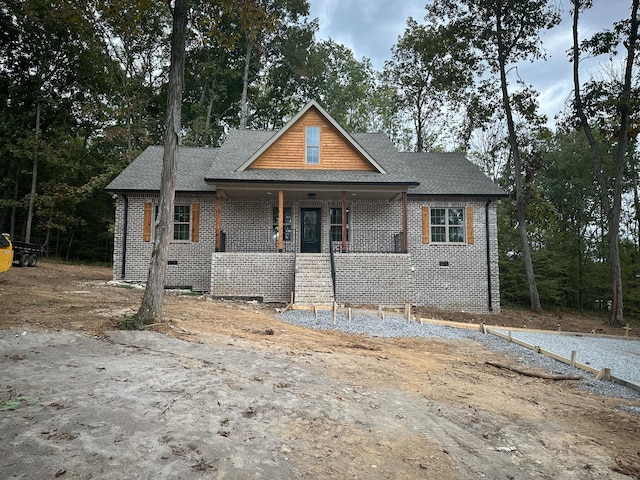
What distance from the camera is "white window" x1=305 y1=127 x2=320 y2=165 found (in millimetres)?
14914

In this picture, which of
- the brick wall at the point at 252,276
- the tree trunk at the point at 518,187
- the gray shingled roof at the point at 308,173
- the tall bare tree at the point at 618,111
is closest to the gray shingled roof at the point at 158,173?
the gray shingled roof at the point at 308,173

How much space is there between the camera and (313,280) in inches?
503

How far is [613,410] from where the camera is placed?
14.9 feet

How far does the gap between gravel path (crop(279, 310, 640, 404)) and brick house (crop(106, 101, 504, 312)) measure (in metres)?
3.89

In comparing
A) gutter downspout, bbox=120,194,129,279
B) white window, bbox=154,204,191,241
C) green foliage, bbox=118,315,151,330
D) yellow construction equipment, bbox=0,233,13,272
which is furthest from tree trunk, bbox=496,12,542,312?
yellow construction equipment, bbox=0,233,13,272

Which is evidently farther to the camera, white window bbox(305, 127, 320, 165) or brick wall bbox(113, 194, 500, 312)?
white window bbox(305, 127, 320, 165)

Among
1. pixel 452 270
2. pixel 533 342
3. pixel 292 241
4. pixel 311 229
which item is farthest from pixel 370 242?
pixel 533 342

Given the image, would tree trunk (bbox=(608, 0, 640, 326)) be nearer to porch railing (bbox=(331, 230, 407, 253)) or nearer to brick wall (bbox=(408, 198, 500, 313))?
brick wall (bbox=(408, 198, 500, 313))

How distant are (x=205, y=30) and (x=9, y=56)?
2425cm

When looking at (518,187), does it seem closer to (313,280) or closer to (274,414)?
(313,280)

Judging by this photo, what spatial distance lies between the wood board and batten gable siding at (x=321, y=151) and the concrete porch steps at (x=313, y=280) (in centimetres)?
359

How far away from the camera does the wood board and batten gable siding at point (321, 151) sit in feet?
48.2

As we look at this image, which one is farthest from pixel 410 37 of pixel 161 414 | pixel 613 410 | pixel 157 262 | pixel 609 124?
pixel 161 414

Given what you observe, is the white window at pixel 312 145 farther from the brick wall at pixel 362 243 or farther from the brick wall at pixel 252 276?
the brick wall at pixel 252 276
